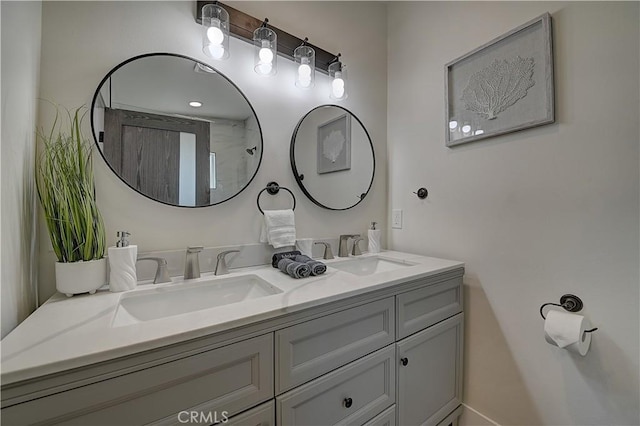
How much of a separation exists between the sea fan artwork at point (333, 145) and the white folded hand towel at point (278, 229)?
0.46m

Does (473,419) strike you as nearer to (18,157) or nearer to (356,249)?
(356,249)

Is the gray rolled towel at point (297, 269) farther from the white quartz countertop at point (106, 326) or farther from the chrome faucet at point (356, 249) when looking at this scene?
the chrome faucet at point (356, 249)

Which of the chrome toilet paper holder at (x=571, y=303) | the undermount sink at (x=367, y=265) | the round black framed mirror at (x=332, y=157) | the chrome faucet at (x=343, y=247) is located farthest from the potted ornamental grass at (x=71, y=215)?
the chrome toilet paper holder at (x=571, y=303)

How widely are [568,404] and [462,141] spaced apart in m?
1.21

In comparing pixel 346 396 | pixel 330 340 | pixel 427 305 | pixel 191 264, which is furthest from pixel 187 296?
pixel 427 305

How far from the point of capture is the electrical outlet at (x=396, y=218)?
168cm

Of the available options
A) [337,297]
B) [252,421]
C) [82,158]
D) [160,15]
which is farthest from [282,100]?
[252,421]

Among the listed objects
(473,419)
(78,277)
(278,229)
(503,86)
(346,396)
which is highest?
(503,86)

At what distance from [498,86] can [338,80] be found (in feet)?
2.66

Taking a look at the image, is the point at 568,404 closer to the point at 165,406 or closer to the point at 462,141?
the point at 462,141

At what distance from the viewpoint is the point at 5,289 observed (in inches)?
25.8

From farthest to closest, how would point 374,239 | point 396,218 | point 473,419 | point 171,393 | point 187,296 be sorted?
point 396,218, point 374,239, point 473,419, point 187,296, point 171,393

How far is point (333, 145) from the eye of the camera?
5.07 ft

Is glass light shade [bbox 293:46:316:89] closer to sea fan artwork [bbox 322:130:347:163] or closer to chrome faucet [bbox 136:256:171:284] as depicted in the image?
sea fan artwork [bbox 322:130:347:163]
